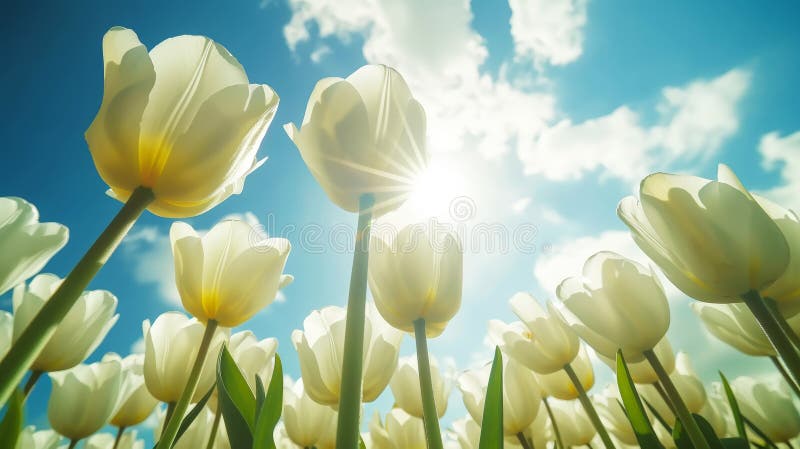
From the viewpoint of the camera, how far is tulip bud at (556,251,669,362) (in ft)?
4.54

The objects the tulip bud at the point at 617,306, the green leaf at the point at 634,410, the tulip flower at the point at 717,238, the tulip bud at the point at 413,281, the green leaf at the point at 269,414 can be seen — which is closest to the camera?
the green leaf at the point at 269,414

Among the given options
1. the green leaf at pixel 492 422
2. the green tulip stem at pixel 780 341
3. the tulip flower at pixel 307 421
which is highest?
the tulip flower at pixel 307 421

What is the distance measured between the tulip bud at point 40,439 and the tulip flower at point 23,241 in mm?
1303

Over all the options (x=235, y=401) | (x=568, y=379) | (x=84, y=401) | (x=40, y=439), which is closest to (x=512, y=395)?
(x=568, y=379)

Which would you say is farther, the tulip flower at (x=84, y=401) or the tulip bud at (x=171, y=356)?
the tulip flower at (x=84, y=401)

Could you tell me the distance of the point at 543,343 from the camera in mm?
1804

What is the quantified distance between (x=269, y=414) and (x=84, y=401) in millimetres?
1808

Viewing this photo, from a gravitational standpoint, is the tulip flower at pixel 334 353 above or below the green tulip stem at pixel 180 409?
above

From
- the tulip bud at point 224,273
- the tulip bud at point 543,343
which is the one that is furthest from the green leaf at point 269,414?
the tulip bud at point 543,343

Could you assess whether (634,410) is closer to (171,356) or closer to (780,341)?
(780,341)

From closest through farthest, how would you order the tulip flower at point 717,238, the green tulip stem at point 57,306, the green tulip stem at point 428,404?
1. the green tulip stem at point 57,306
2. the green tulip stem at point 428,404
3. the tulip flower at point 717,238

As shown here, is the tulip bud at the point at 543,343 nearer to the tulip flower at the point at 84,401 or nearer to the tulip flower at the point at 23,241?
the tulip flower at the point at 23,241

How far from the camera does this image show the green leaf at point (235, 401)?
0.83 m

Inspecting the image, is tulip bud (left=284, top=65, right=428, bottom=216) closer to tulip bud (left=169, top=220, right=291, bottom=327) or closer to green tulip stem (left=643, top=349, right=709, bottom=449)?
tulip bud (left=169, top=220, right=291, bottom=327)
